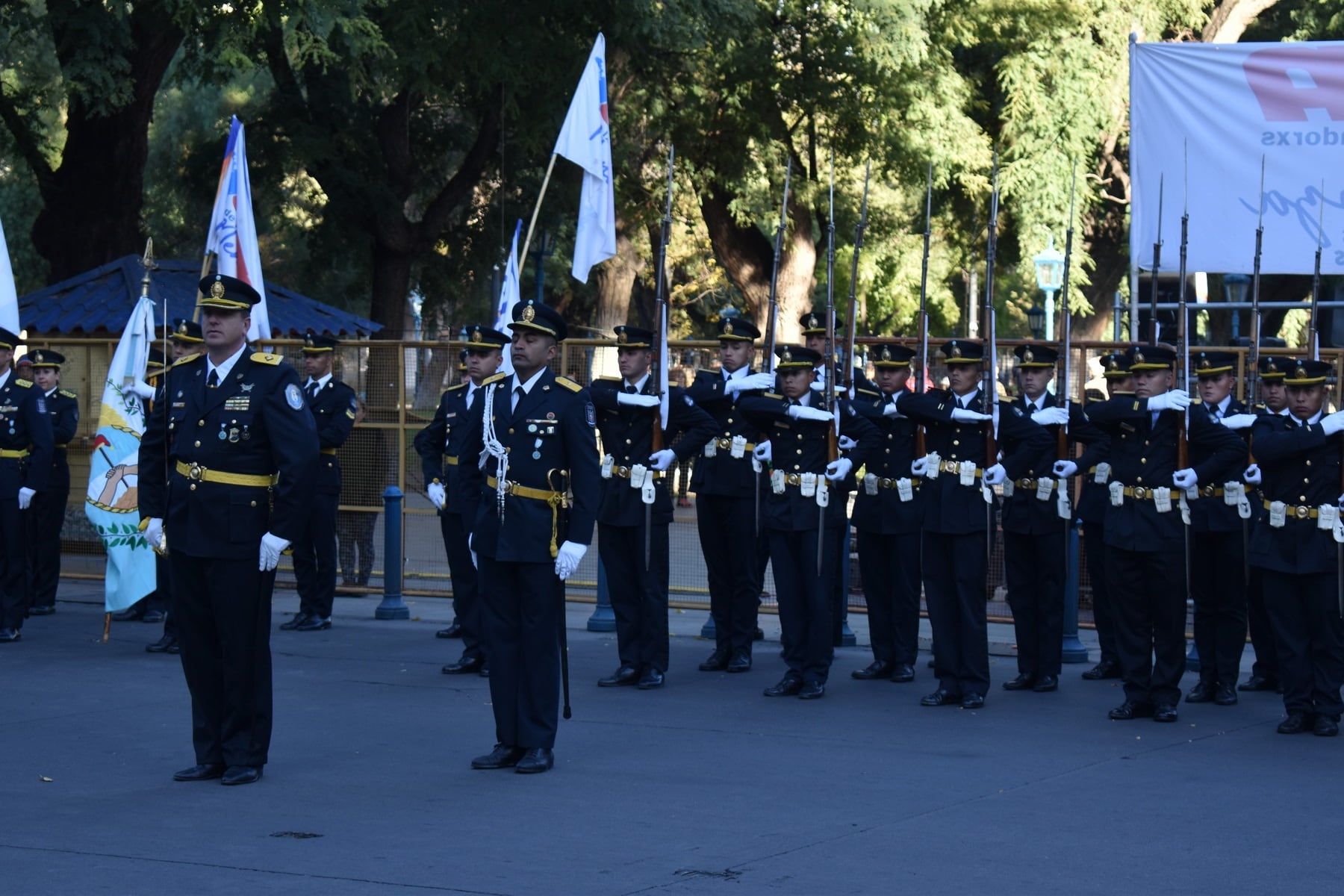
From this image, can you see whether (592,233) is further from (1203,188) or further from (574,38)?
(574,38)

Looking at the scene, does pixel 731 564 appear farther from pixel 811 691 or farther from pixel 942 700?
pixel 942 700

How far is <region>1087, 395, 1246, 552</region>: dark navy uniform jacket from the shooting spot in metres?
9.47

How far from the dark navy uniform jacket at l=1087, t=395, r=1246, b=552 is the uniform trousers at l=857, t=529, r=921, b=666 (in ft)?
4.95

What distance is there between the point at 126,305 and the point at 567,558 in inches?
421

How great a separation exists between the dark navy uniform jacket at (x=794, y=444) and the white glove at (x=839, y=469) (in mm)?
106

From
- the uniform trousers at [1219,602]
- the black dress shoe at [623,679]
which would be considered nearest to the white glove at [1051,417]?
the uniform trousers at [1219,602]

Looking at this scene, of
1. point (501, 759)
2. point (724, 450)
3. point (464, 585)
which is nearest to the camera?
point (501, 759)

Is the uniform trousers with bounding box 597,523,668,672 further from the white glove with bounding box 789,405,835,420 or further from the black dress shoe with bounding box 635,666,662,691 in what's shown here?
the white glove with bounding box 789,405,835,420

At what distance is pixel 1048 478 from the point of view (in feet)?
34.3

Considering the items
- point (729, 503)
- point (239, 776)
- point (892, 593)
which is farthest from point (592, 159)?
point (239, 776)

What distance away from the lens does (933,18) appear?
25812mm

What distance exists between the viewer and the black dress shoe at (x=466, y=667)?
1098cm

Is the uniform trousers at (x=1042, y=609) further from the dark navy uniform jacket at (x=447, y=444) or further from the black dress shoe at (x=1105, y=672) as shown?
the dark navy uniform jacket at (x=447, y=444)

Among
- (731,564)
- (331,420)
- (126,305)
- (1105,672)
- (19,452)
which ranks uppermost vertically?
(126,305)
